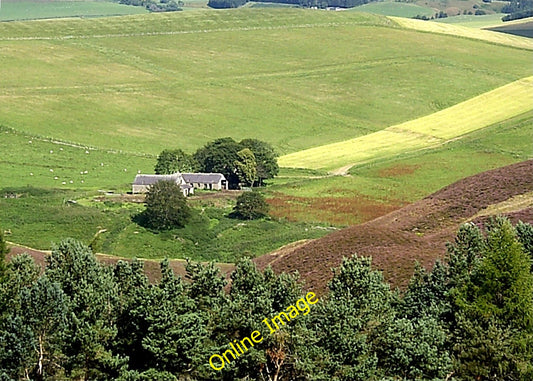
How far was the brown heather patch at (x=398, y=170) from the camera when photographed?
112m

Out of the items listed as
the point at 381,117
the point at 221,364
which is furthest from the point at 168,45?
the point at 221,364

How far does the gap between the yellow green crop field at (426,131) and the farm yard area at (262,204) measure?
687 millimetres

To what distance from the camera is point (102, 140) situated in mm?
132125

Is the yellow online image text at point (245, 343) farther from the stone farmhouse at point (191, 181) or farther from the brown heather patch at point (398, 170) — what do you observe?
the brown heather patch at point (398, 170)

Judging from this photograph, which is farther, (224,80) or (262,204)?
(224,80)

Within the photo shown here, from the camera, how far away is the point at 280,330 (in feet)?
115

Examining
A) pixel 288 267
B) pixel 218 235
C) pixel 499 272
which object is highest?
pixel 499 272

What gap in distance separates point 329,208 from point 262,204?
27.9 feet

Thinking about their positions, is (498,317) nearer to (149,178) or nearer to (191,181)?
(149,178)

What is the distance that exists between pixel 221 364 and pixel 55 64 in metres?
140

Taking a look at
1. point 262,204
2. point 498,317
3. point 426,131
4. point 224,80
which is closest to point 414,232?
point 262,204

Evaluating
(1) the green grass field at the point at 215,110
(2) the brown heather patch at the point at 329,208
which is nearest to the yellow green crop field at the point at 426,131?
(1) the green grass field at the point at 215,110

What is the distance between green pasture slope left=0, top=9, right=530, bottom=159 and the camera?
141 m

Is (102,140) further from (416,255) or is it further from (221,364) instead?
(221,364)
